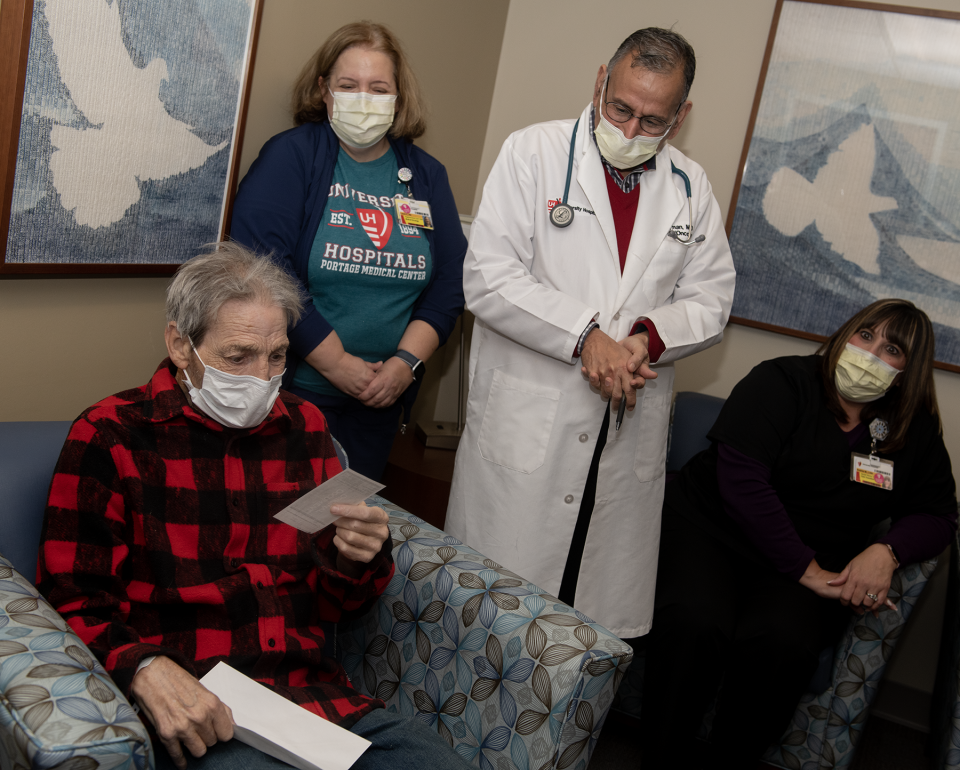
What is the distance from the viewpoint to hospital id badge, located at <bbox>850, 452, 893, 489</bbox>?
2.30 m

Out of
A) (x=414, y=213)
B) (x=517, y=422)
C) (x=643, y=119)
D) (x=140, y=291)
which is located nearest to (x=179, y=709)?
(x=517, y=422)

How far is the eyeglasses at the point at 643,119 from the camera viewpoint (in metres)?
1.87

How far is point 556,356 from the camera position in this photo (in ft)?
6.20

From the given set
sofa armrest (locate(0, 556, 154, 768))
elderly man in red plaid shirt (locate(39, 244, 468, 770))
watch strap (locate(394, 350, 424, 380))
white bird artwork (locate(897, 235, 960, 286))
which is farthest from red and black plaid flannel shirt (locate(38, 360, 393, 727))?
white bird artwork (locate(897, 235, 960, 286))

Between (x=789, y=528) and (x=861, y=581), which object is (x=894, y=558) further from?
(x=789, y=528)

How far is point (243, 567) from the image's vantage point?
142 cm

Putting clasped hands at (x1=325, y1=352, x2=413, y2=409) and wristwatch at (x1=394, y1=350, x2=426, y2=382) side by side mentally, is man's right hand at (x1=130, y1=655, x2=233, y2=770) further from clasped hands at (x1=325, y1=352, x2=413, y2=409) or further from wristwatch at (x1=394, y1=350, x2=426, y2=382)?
wristwatch at (x1=394, y1=350, x2=426, y2=382)

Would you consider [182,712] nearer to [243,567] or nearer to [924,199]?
[243,567]

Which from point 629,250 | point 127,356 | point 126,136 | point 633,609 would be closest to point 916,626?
point 633,609

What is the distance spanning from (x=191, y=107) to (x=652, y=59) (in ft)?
3.46

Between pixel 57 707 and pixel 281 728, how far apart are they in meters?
0.34

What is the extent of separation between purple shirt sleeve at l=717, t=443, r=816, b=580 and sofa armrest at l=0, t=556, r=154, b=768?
1.69m

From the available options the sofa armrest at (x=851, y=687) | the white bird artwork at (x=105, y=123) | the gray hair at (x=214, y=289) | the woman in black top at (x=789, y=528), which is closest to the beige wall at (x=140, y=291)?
the white bird artwork at (x=105, y=123)

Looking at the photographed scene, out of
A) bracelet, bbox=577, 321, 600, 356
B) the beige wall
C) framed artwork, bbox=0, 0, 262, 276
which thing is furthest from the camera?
bracelet, bbox=577, 321, 600, 356
